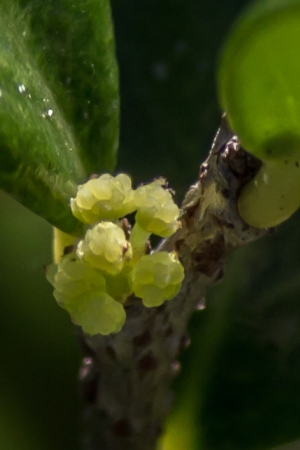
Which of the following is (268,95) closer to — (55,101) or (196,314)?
(55,101)

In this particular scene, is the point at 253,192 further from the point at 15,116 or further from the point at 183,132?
the point at 183,132

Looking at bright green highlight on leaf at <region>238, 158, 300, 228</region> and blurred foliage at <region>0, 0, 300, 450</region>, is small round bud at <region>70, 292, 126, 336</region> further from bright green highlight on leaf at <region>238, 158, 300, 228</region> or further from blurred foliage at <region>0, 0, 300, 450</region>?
blurred foliage at <region>0, 0, 300, 450</region>

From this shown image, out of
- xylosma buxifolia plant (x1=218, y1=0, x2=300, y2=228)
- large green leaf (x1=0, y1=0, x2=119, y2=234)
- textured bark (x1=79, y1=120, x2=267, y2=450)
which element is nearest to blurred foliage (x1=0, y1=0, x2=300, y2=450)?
textured bark (x1=79, y1=120, x2=267, y2=450)

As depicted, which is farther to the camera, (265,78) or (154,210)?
(154,210)

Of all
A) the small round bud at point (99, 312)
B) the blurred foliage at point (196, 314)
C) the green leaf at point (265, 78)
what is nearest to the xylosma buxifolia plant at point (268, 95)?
the green leaf at point (265, 78)

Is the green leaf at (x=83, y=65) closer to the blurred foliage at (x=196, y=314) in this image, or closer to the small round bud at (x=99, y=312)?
the small round bud at (x=99, y=312)

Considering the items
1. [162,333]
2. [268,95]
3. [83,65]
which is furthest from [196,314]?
[268,95]
